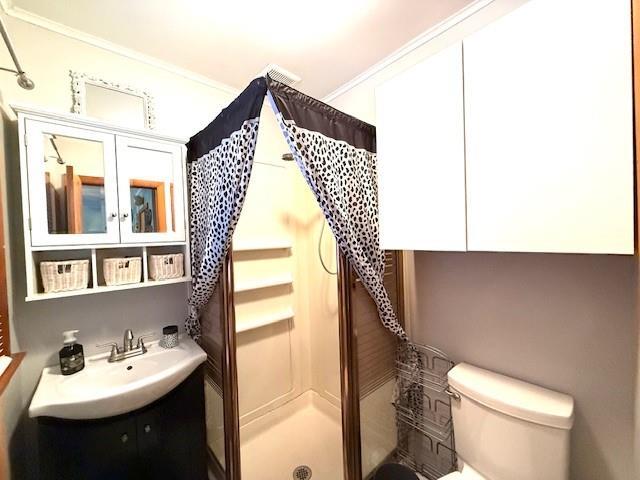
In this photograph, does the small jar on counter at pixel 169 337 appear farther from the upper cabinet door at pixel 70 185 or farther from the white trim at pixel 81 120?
the white trim at pixel 81 120

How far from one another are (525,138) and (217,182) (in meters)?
1.26

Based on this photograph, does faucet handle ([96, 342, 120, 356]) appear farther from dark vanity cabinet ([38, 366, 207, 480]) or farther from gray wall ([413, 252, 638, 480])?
gray wall ([413, 252, 638, 480])

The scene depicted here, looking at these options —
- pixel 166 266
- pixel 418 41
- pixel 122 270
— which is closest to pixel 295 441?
pixel 166 266

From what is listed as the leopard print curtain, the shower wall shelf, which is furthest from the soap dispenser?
the leopard print curtain

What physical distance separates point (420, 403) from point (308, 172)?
1517 mm

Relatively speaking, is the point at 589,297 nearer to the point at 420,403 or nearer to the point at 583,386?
the point at 583,386

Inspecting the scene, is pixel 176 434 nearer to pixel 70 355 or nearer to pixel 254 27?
pixel 70 355

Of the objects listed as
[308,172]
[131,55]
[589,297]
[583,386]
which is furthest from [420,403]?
[131,55]

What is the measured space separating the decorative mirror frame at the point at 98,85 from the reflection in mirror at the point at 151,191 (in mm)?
266

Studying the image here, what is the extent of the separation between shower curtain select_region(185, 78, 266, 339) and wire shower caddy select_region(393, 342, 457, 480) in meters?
1.24

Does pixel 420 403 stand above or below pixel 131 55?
below

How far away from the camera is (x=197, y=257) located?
1.52 m

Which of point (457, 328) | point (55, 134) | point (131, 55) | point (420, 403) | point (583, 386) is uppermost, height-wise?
point (131, 55)

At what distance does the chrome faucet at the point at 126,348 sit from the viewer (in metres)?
1.40
